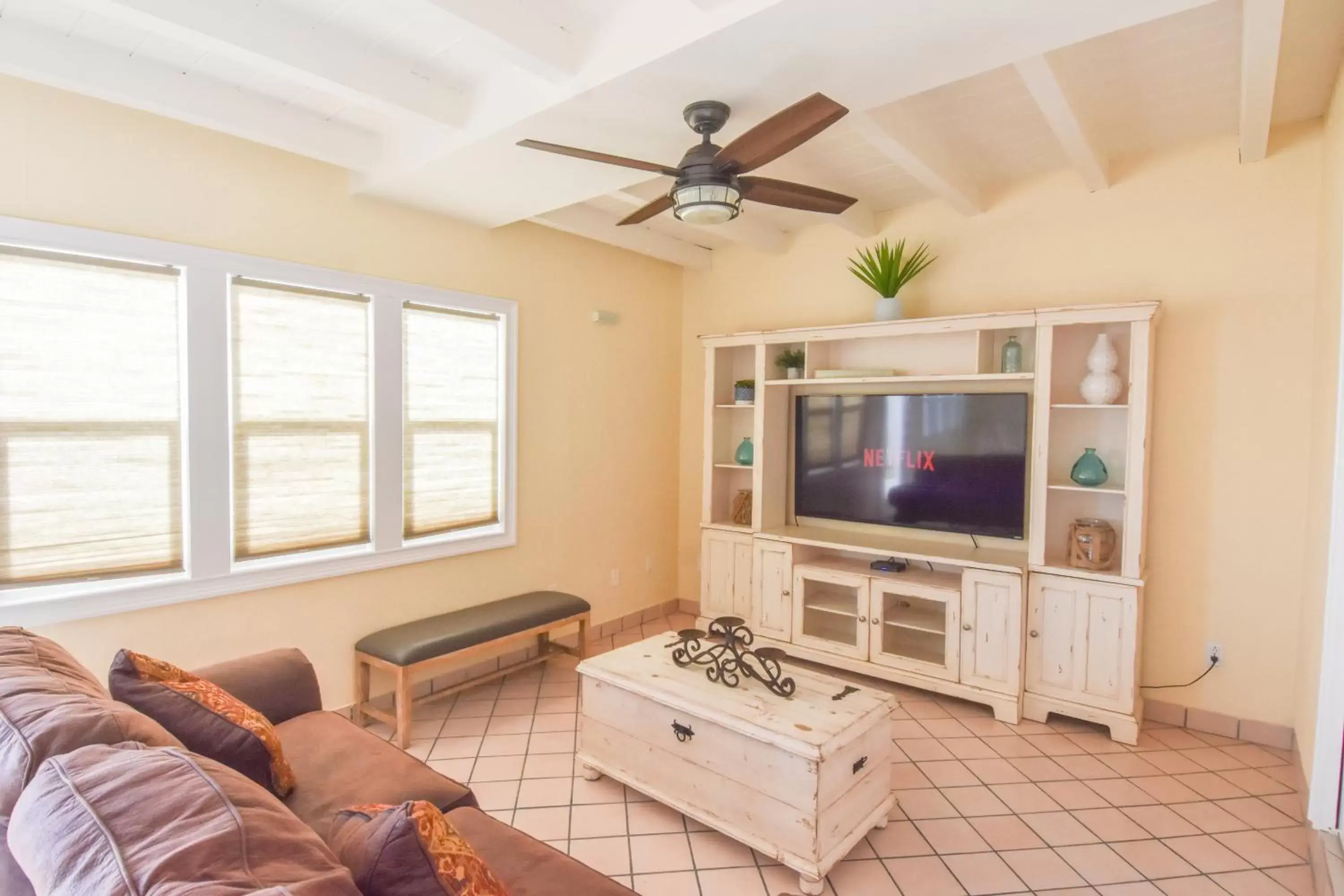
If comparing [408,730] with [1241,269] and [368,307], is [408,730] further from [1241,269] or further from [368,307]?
[1241,269]

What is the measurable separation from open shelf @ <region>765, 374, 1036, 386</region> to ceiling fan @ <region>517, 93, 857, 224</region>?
150 cm

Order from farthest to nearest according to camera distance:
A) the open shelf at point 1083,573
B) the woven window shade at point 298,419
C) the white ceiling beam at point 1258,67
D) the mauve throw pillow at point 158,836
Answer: the open shelf at point 1083,573 < the woven window shade at point 298,419 < the white ceiling beam at point 1258,67 < the mauve throw pillow at point 158,836

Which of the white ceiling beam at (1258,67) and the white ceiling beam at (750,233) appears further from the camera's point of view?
the white ceiling beam at (750,233)

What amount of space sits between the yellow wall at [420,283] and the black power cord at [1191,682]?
302cm

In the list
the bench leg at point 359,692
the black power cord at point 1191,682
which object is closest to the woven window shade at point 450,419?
the bench leg at point 359,692

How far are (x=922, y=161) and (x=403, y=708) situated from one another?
11.1 feet

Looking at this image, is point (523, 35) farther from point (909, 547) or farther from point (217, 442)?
point (909, 547)

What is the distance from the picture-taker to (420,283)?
3.47 m

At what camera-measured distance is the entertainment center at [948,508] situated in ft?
10.6

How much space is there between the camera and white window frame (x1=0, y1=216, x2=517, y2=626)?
2.45 meters

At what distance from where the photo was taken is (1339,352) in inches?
86.6

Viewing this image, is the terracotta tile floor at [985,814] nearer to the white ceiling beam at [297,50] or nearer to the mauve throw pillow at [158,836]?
the mauve throw pillow at [158,836]

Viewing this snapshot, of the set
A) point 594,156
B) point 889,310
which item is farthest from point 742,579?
point 594,156

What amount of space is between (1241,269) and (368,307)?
13.5 feet
